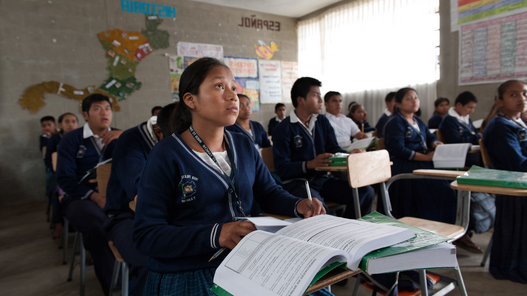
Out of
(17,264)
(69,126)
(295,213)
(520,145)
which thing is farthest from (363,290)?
(69,126)

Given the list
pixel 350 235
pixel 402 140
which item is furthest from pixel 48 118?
pixel 350 235

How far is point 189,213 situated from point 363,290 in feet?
4.63

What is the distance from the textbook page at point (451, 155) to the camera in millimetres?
2178

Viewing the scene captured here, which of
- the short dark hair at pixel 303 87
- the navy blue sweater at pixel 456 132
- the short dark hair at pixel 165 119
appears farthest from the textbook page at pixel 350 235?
the navy blue sweater at pixel 456 132

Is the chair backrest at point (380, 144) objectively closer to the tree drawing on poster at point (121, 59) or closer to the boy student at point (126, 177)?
the boy student at point (126, 177)

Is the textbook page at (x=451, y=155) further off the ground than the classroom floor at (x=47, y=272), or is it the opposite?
the textbook page at (x=451, y=155)

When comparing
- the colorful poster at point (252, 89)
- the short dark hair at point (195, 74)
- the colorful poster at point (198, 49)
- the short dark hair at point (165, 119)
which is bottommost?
the short dark hair at point (165, 119)

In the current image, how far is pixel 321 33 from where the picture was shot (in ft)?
22.5

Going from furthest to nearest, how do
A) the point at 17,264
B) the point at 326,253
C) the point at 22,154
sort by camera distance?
the point at 22,154 < the point at 17,264 < the point at 326,253

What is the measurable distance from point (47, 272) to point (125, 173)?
1522 millimetres

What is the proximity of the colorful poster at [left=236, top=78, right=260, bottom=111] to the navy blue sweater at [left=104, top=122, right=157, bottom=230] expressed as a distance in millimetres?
5072

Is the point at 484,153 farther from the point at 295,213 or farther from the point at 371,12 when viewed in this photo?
the point at 371,12

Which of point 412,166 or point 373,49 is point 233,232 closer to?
point 412,166

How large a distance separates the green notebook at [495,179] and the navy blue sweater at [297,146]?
101 cm
